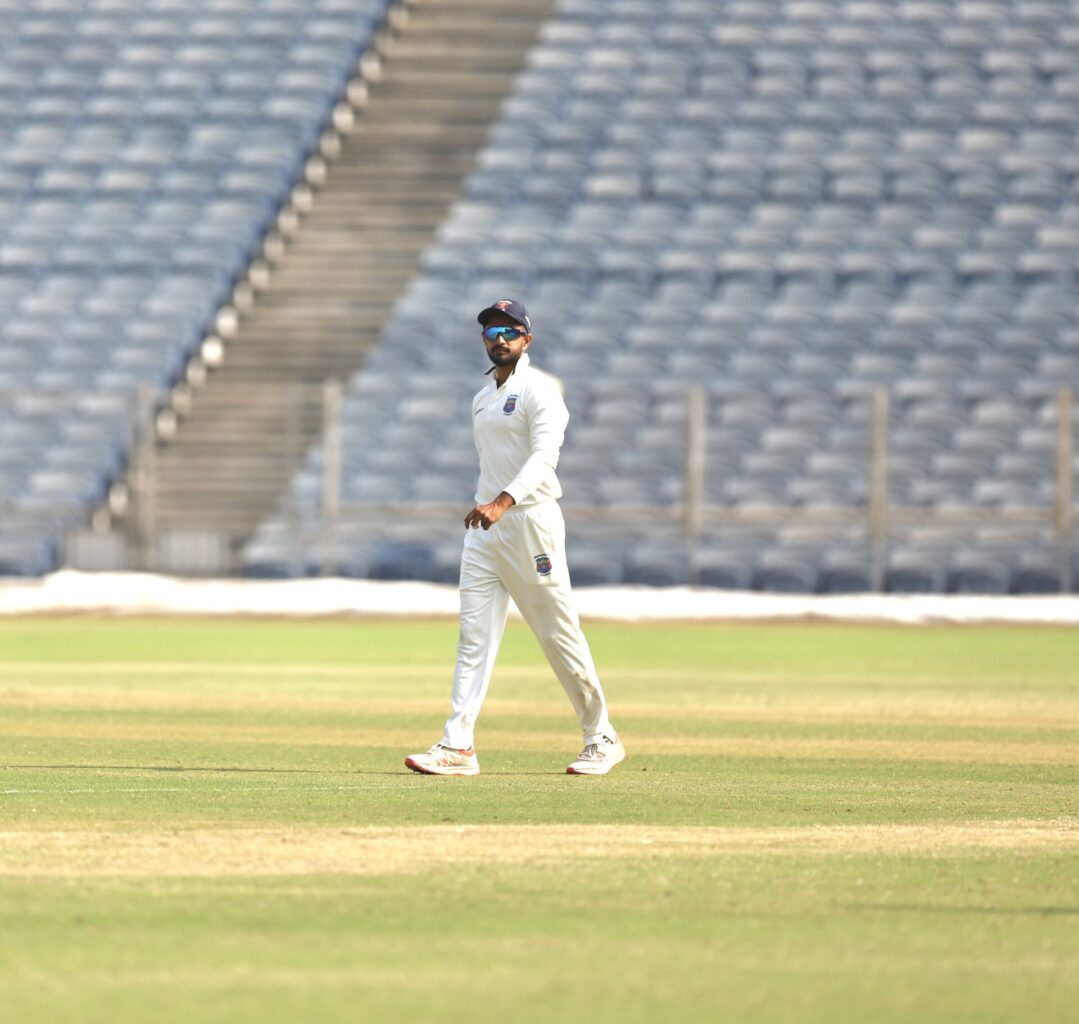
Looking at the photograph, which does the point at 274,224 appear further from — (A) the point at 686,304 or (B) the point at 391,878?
(B) the point at 391,878

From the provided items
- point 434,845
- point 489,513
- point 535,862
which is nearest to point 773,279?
point 489,513

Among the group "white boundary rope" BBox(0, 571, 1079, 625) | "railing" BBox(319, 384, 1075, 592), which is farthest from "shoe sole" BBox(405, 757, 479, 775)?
"railing" BBox(319, 384, 1075, 592)

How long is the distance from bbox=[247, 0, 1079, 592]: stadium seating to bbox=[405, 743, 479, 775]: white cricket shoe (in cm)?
1672

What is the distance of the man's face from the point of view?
34.0 ft

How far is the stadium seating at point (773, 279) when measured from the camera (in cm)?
2784

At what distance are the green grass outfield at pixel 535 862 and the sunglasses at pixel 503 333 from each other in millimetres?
2009

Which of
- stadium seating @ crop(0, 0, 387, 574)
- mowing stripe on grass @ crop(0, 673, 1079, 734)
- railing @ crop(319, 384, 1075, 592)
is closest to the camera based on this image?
mowing stripe on grass @ crop(0, 673, 1079, 734)

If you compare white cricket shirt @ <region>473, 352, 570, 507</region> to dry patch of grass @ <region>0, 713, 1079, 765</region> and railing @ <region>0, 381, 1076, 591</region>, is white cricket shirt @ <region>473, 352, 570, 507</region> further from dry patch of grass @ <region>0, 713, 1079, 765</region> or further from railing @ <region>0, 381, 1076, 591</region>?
railing @ <region>0, 381, 1076, 591</region>

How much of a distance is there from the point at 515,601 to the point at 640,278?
21.9 m

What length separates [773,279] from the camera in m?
31.8

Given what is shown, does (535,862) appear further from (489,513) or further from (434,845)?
(489,513)

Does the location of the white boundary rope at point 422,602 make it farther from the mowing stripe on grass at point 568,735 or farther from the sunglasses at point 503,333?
the sunglasses at point 503,333

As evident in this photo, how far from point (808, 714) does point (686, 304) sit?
16917 millimetres

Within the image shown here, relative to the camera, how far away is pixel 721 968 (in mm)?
5773
